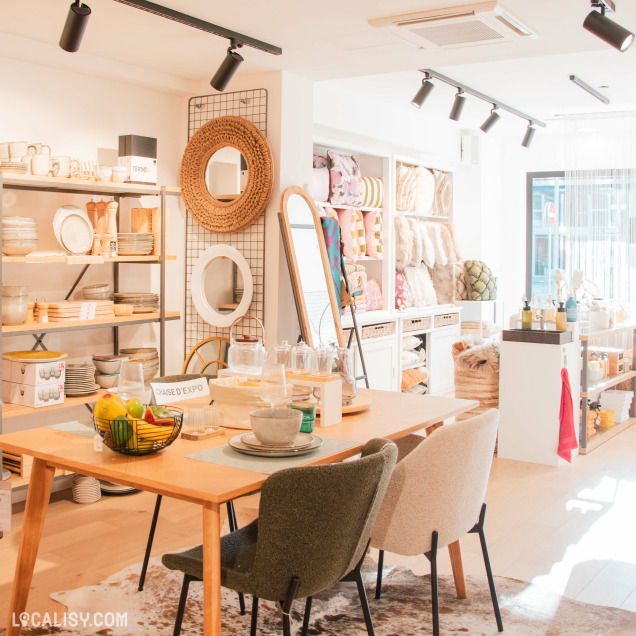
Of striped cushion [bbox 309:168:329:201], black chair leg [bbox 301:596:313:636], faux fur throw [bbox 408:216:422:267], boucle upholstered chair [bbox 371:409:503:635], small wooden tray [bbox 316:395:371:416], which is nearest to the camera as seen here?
boucle upholstered chair [bbox 371:409:503:635]

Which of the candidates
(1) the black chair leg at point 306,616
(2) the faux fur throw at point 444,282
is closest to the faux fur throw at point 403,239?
(2) the faux fur throw at point 444,282

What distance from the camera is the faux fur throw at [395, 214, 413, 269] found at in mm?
7062

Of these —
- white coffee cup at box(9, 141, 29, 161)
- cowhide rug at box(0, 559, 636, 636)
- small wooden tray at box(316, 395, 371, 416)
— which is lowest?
cowhide rug at box(0, 559, 636, 636)

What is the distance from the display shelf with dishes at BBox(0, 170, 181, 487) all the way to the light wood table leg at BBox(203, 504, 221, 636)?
6.94 ft

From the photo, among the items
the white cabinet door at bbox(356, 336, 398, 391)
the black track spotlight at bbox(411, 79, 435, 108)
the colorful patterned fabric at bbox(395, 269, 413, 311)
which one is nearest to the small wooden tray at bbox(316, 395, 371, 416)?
the black track spotlight at bbox(411, 79, 435, 108)

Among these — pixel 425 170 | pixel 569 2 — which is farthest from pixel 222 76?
pixel 425 170

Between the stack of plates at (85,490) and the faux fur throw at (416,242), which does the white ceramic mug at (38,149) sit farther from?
the faux fur throw at (416,242)

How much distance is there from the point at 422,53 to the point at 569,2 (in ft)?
3.35

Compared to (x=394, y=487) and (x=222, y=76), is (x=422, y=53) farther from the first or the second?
(x=394, y=487)

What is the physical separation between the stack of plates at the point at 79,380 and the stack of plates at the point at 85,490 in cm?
46

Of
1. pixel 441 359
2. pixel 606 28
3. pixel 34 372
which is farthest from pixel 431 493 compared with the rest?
pixel 441 359

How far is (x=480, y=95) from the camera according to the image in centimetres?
630

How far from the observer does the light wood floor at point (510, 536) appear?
10.8 feet

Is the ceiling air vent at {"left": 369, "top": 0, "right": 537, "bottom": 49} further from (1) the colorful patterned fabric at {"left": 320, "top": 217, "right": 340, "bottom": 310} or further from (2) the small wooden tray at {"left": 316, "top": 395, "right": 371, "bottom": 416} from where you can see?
(2) the small wooden tray at {"left": 316, "top": 395, "right": 371, "bottom": 416}
